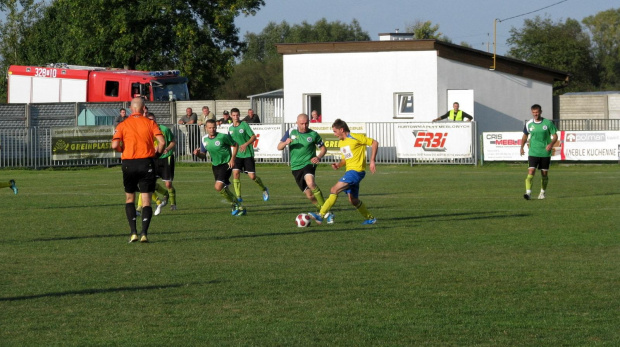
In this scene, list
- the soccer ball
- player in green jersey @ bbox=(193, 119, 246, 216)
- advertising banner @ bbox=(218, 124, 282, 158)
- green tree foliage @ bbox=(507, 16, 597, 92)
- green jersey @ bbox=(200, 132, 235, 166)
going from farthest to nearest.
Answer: green tree foliage @ bbox=(507, 16, 597, 92)
advertising banner @ bbox=(218, 124, 282, 158)
green jersey @ bbox=(200, 132, 235, 166)
player in green jersey @ bbox=(193, 119, 246, 216)
the soccer ball

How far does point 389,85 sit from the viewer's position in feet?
123

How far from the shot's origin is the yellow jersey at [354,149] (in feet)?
47.6

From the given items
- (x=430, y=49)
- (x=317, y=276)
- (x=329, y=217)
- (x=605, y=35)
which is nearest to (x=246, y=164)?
(x=329, y=217)

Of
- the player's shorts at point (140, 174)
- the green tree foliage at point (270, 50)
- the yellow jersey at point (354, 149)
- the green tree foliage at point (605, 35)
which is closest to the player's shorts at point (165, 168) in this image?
the yellow jersey at point (354, 149)

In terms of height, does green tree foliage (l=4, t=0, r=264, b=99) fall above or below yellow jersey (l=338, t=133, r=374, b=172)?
above

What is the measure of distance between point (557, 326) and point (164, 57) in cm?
5212

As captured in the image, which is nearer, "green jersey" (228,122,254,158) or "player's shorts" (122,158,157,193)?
"player's shorts" (122,158,157,193)

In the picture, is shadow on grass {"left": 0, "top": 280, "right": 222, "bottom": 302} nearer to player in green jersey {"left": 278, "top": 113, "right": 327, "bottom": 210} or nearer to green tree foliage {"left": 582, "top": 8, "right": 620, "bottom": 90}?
player in green jersey {"left": 278, "top": 113, "right": 327, "bottom": 210}

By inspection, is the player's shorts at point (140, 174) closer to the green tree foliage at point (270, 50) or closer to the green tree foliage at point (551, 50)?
the green tree foliage at point (551, 50)

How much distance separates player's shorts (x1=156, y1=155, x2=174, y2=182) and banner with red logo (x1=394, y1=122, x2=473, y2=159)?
16.3m

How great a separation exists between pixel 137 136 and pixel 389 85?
2579 cm

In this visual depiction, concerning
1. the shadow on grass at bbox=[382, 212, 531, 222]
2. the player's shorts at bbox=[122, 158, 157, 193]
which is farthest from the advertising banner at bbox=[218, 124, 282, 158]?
the player's shorts at bbox=[122, 158, 157, 193]

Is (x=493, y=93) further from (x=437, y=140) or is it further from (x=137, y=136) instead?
(x=137, y=136)

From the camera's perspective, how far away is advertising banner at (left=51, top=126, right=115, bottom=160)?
3369cm
